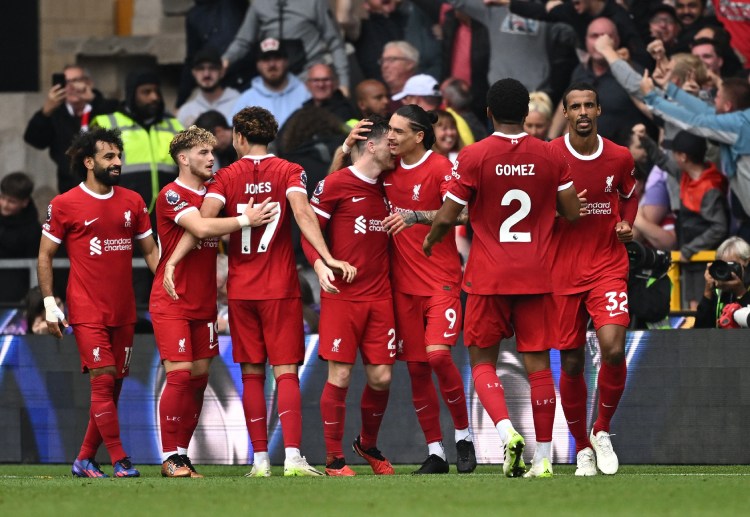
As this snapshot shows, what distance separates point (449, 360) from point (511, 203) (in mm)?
1504

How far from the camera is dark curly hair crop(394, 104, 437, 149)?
1104cm

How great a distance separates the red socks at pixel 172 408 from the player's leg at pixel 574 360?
8.39 ft

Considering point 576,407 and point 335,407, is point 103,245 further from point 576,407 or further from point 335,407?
point 576,407

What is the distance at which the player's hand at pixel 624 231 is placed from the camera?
1050 cm

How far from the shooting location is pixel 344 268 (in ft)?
35.0

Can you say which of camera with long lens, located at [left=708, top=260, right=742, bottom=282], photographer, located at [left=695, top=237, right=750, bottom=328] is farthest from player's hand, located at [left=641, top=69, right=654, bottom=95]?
camera with long lens, located at [left=708, top=260, right=742, bottom=282]

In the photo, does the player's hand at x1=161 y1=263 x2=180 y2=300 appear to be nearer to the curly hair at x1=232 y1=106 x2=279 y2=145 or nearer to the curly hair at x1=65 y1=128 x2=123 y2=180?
the curly hair at x1=232 y1=106 x2=279 y2=145

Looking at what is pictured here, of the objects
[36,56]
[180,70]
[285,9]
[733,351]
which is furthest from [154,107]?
[733,351]

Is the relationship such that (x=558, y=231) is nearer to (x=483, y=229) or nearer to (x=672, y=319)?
(x=483, y=229)

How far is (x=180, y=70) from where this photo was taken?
750 inches

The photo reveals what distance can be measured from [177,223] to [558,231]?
2571 mm

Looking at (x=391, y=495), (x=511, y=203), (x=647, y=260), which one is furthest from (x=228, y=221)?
(x=647, y=260)

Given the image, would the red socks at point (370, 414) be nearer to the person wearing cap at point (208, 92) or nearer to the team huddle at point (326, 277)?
the team huddle at point (326, 277)

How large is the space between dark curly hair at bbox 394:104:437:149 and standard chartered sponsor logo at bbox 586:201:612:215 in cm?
127
